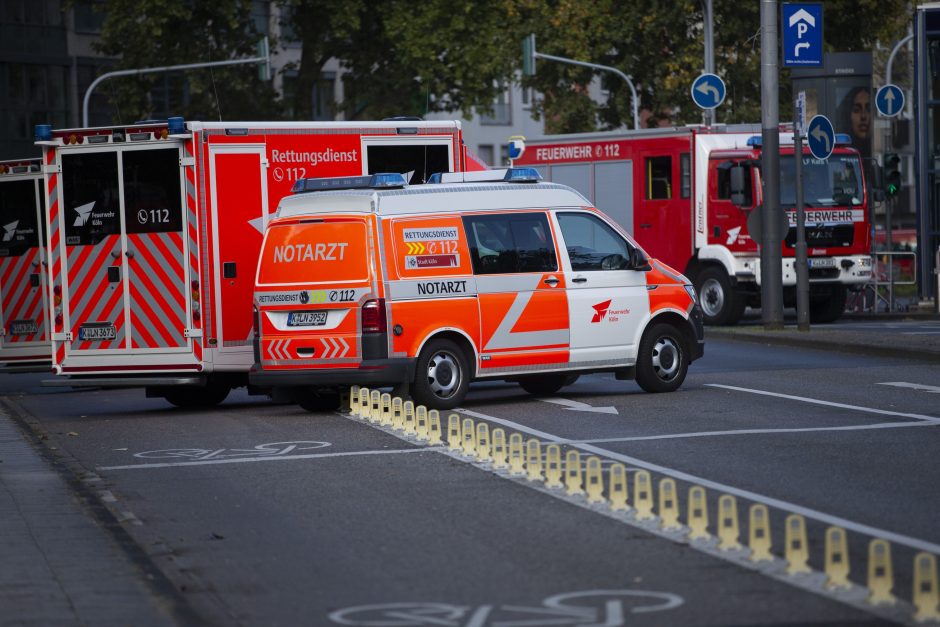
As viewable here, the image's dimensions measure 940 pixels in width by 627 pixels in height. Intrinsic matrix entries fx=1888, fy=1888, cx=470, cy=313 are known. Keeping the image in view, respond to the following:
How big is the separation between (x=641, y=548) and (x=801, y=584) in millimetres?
1245

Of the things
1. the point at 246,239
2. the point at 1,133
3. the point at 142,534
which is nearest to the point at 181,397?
the point at 246,239

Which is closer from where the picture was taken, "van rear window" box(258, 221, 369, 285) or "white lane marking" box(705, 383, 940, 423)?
"white lane marking" box(705, 383, 940, 423)

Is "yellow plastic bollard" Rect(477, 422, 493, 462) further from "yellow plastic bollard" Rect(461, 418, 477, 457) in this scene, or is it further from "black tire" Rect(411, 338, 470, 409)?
"black tire" Rect(411, 338, 470, 409)

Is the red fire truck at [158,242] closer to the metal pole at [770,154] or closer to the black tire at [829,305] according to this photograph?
the metal pole at [770,154]

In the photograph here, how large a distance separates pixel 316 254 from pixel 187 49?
35.9m

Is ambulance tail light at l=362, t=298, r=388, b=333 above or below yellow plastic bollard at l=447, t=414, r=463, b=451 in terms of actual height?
above

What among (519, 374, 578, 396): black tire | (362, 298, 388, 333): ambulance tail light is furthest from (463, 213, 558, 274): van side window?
(519, 374, 578, 396): black tire

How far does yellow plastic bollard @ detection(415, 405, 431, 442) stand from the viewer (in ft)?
47.9

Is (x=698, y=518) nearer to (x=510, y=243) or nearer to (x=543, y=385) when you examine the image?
(x=510, y=243)

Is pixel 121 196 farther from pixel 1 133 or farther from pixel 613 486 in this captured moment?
pixel 1 133

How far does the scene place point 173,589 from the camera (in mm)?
8336

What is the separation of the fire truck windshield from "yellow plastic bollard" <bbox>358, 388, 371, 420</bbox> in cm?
1415

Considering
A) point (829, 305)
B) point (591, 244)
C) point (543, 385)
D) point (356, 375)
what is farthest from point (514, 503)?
point (829, 305)

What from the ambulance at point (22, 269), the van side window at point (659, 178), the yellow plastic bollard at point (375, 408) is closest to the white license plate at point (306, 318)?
the yellow plastic bollard at point (375, 408)
